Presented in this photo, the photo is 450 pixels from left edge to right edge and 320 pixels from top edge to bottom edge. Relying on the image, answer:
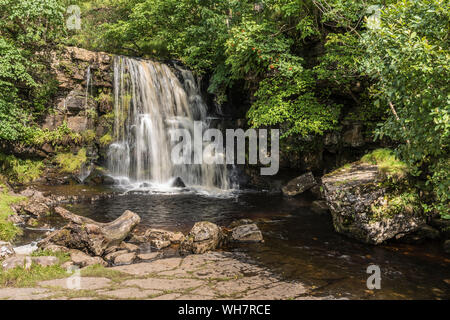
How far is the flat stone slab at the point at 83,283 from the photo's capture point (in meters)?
5.13

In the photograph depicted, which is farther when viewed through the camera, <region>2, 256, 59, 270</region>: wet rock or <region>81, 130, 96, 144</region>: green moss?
<region>81, 130, 96, 144</region>: green moss

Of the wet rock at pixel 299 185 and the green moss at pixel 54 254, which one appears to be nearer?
the green moss at pixel 54 254

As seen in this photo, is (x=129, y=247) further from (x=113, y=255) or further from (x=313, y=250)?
(x=313, y=250)

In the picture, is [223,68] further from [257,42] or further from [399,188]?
[399,188]

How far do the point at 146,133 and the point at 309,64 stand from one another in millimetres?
8855

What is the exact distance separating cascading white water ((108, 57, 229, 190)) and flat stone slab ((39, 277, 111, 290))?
423 inches

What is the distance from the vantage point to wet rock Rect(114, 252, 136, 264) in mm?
6771

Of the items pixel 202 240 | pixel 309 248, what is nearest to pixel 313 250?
pixel 309 248

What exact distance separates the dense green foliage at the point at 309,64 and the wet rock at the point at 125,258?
17.8ft

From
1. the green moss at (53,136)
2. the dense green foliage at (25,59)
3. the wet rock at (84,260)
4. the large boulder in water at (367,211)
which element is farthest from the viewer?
the green moss at (53,136)

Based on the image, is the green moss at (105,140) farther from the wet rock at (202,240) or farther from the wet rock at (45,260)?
the wet rock at (45,260)

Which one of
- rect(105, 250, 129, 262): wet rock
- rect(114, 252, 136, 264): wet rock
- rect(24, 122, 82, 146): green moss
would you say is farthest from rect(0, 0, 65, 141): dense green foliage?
rect(114, 252, 136, 264): wet rock

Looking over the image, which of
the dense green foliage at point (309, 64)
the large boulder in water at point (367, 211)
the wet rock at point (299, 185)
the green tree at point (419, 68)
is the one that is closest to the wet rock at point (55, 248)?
the large boulder in water at point (367, 211)

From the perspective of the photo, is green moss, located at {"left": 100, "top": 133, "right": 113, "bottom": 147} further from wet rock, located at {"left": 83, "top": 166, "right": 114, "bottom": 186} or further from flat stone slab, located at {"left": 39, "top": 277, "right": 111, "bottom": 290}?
flat stone slab, located at {"left": 39, "top": 277, "right": 111, "bottom": 290}
